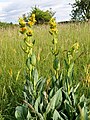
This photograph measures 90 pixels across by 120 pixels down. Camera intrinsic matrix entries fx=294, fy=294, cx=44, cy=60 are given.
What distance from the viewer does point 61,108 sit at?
239cm

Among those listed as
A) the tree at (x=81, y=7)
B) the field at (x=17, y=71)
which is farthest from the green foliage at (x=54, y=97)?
the tree at (x=81, y=7)

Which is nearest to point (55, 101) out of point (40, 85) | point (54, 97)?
point (54, 97)

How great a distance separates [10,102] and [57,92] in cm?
82

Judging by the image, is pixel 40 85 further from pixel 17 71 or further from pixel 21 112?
pixel 17 71

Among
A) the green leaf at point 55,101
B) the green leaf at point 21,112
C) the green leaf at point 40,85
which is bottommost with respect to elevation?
the green leaf at point 21,112

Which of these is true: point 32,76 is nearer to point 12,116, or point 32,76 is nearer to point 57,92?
point 57,92

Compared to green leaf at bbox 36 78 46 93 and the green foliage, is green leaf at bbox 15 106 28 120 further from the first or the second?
green leaf at bbox 36 78 46 93

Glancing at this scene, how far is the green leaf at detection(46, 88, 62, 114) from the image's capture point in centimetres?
223

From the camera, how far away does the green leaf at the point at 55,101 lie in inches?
87.8

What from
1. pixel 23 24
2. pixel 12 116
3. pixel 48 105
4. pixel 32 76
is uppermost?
pixel 23 24

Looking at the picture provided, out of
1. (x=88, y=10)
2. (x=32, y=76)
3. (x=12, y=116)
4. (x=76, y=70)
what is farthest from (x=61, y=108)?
(x=88, y=10)

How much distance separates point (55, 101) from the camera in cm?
229

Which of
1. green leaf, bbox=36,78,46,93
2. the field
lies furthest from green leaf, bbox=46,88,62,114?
the field

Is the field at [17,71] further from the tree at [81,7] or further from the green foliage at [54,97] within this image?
the tree at [81,7]
